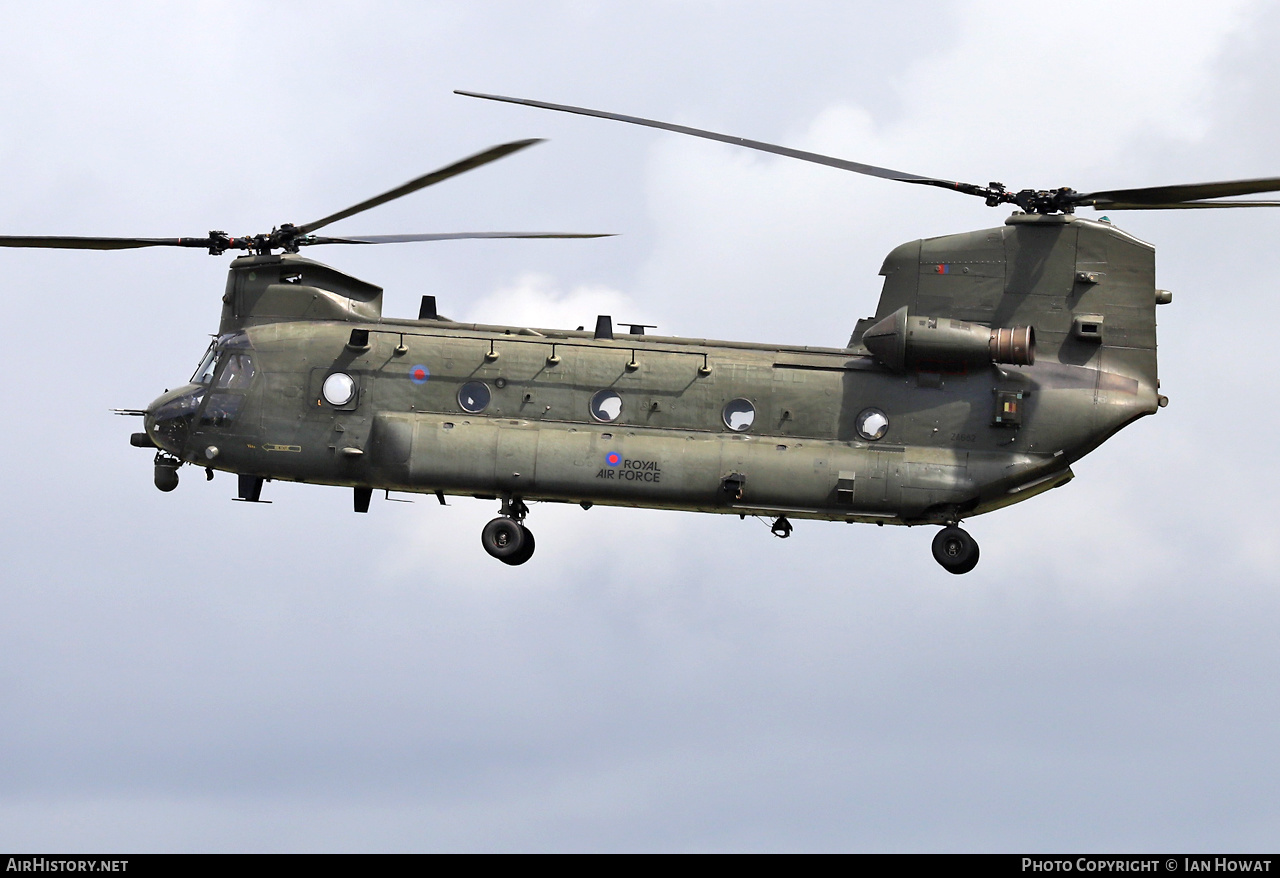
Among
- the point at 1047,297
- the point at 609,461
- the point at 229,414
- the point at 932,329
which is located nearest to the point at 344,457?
the point at 229,414

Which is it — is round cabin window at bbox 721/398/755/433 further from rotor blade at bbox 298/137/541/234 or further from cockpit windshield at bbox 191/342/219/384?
cockpit windshield at bbox 191/342/219/384

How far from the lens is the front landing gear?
120ft

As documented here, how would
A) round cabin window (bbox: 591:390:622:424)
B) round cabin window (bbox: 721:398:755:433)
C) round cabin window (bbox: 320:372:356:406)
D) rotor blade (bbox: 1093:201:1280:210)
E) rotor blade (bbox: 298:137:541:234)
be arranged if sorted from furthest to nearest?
round cabin window (bbox: 320:372:356:406) < round cabin window (bbox: 591:390:622:424) < round cabin window (bbox: 721:398:755:433) < rotor blade (bbox: 1093:201:1280:210) < rotor blade (bbox: 298:137:541:234)

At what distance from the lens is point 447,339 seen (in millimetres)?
37062

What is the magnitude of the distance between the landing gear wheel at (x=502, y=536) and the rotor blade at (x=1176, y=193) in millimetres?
12127

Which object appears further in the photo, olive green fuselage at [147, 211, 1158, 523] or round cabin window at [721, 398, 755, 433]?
round cabin window at [721, 398, 755, 433]

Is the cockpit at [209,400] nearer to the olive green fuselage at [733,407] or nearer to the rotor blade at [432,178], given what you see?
the olive green fuselage at [733,407]

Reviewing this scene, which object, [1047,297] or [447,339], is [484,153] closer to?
[447,339]

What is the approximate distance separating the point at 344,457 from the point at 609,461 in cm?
507

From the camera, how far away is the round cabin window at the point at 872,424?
Answer: 3603 cm

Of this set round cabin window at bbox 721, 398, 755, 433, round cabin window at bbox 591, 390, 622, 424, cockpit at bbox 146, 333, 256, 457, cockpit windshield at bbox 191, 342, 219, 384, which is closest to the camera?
round cabin window at bbox 721, 398, 755, 433

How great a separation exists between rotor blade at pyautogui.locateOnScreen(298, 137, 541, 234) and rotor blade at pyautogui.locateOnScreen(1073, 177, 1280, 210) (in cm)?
1060

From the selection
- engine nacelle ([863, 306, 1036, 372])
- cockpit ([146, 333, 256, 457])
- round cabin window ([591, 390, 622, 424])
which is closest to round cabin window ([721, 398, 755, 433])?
round cabin window ([591, 390, 622, 424])

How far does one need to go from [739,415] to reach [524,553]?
4.87m
